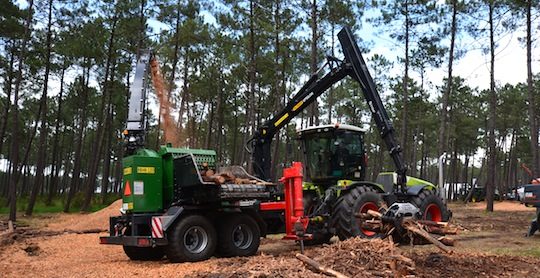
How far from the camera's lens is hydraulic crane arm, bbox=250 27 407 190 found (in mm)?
12047

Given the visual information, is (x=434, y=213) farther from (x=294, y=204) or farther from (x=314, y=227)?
(x=294, y=204)

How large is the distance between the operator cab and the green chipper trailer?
24 millimetres

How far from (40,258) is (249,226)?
4527mm

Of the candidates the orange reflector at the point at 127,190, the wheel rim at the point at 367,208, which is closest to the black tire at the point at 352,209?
A: the wheel rim at the point at 367,208

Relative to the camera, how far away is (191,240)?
9.65 meters

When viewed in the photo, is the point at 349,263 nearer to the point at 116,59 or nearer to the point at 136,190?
the point at 136,190

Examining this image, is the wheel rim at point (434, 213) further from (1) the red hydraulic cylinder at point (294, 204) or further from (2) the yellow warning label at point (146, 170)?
(2) the yellow warning label at point (146, 170)

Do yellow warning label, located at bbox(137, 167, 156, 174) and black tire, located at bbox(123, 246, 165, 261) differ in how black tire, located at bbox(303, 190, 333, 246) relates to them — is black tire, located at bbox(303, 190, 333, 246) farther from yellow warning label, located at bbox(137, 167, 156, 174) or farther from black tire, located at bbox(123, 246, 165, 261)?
yellow warning label, located at bbox(137, 167, 156, 174)

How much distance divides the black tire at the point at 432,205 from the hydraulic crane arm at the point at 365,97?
0.53 meters

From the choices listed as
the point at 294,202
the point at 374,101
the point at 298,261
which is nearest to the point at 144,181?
the point at 294,202

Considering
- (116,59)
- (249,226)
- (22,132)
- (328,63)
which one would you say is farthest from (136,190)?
(22,132)

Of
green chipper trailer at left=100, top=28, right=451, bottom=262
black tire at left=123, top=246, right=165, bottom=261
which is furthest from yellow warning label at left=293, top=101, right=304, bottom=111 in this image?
black tire at left=123, top=246, right=165, bottom=261

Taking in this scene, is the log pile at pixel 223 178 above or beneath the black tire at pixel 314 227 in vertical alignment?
above

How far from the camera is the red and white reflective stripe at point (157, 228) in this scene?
9.12 metres
